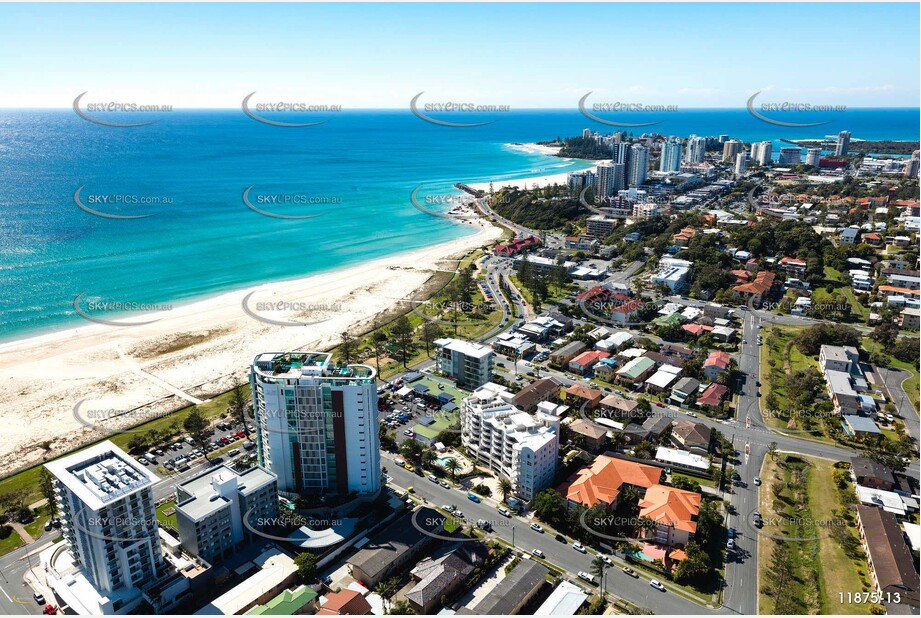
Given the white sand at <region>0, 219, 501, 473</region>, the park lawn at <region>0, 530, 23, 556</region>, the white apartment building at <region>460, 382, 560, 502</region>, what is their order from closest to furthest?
1. the park lawn at <region>0, 530, 23, 556</region>
2. the white apartment building at <region>460, 382, 560, 502</region>
3. the white sand at <region>0, 219, 501, 473</region>

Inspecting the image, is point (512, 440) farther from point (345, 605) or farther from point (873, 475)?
point (873, 475)

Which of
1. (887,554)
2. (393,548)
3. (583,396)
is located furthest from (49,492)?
(887,554)

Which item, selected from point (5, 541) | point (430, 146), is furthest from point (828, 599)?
point (430, 146)

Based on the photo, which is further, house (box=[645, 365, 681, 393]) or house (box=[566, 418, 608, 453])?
house (box=[645, 365, 681, 393])

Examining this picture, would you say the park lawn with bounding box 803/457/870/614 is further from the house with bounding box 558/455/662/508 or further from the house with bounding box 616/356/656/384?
the house with bounding box 616/356/656/384

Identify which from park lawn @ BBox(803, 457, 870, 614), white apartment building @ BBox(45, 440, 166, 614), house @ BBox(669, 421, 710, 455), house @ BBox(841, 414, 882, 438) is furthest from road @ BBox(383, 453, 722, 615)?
house @ BBox(841, 414, 882, 438)

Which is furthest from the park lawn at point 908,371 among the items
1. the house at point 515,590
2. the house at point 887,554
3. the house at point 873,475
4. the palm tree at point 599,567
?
the house at point 515,590
